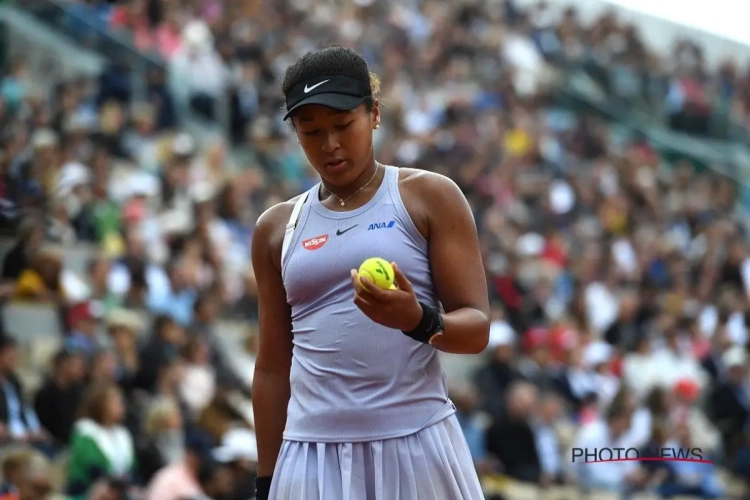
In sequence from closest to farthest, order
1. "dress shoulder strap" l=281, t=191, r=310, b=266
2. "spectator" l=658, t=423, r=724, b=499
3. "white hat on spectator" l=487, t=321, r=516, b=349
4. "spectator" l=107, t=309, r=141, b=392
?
"dress shoulder strap" l=281, t=191, r=310, b=266 → "spectator" l=107, t=309, r=141, b=392 → "spectator" l=658, t=423, r=724, b=499 → "white hat on spectator" l=487, t=321, r=516, b=349

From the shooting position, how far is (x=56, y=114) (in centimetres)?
1320

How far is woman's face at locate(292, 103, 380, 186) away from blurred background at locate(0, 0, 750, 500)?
4.38 m

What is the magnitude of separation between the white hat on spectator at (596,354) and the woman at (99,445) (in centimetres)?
602

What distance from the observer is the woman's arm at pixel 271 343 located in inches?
169

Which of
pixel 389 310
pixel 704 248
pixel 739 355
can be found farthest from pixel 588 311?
pixel 389 310

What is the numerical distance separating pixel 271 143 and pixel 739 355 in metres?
5.90

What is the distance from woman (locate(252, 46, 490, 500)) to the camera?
3.96 m

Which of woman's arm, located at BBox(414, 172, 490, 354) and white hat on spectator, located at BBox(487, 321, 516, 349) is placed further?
white hat on spectator, located at BBox(487, 321, 516, 349)

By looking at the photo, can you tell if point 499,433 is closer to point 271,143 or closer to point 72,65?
point 271,143

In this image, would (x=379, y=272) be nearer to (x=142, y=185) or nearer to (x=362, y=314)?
(x=362, y=314)

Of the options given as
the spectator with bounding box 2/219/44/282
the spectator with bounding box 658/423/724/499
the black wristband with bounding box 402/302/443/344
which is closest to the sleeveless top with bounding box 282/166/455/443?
the black wristband with bounding box 402/302/443/344

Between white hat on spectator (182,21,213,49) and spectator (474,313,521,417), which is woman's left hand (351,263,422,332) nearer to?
spectator (474,313,521,417)

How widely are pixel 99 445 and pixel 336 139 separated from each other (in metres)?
5.19

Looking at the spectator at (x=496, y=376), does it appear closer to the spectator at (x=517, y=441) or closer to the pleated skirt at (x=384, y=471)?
the spectator at (x=517, y=441)
